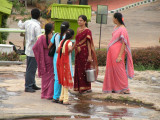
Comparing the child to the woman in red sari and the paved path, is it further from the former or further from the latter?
the paved path

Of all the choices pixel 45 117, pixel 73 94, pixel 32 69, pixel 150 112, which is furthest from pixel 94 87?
pixel 45 117

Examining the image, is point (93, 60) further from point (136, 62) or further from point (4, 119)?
point (136, 62)

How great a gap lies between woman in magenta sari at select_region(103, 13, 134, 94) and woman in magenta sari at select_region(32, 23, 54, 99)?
1.37m

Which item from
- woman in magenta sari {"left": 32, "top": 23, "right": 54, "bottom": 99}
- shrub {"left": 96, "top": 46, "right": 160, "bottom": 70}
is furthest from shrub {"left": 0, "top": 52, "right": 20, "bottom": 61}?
woman in magenta sari {"left": 32, "top": 23, "right": 54, "bottom": 99}

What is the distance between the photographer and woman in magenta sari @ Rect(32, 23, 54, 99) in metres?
8.20

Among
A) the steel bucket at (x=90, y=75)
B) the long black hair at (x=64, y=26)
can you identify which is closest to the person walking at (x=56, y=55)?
the long black hair at (x=64, y=26)

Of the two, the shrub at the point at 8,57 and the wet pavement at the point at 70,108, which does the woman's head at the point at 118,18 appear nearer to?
the wet pavement at the point at 70,108

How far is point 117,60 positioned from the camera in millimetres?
8883

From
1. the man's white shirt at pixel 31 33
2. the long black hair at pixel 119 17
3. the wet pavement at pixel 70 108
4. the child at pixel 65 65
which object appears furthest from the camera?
the long black hair at pixel 119 17

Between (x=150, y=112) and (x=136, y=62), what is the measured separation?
611 centimetres

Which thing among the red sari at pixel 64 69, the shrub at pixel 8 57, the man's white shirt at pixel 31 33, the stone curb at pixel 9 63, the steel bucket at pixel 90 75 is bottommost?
the stone curb at pixel 9 63

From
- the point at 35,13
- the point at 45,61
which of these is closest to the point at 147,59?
the point at 35,13

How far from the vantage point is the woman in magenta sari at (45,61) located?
26.9ft

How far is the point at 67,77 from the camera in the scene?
25.7ft
